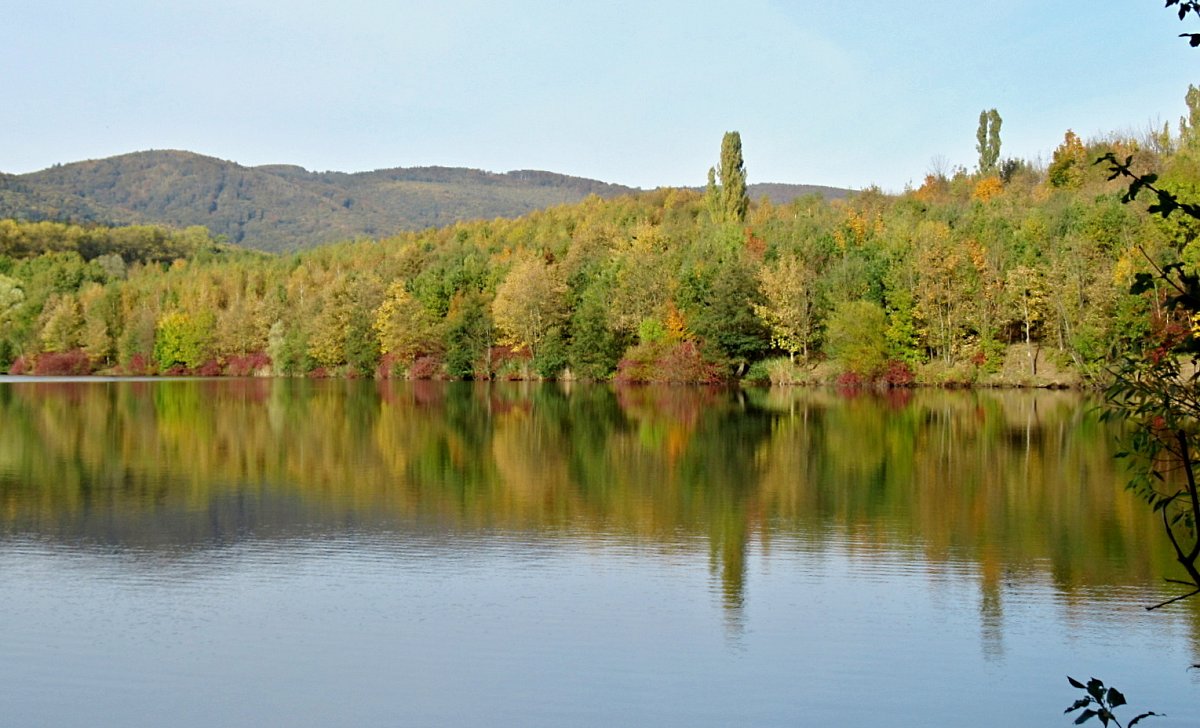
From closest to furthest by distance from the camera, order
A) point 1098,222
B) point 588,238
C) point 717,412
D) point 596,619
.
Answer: point 596,619 → point 717,412 → point 1098,222 → point 588,238

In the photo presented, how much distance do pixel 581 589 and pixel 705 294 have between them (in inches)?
1929

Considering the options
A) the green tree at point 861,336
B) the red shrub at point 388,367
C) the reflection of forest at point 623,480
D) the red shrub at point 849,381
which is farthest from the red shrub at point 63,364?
the green tree at point 861,336

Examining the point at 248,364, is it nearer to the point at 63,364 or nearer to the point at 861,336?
the point at 63,364

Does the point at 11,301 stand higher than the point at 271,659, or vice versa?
the point at 11,301

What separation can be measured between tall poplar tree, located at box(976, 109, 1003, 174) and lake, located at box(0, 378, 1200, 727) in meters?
57.6

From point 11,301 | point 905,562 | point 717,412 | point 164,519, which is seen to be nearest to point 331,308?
point 11,301

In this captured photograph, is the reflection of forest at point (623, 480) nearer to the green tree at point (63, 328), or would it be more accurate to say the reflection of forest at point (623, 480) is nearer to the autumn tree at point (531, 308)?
the autumn tree at point (531, 308)

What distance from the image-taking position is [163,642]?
9.05 meters

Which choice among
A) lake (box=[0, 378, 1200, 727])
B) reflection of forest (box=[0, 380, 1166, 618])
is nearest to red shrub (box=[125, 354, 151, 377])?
reflection of forest (box=[0, 380, 1166, 618])

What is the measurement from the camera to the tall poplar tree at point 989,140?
75.1 m

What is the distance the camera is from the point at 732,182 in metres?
74.4

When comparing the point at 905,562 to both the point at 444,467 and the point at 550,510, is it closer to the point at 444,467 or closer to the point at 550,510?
the point at 550,510

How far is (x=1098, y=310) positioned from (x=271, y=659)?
44.4m

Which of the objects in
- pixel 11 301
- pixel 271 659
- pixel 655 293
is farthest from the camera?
pixel 11 301
